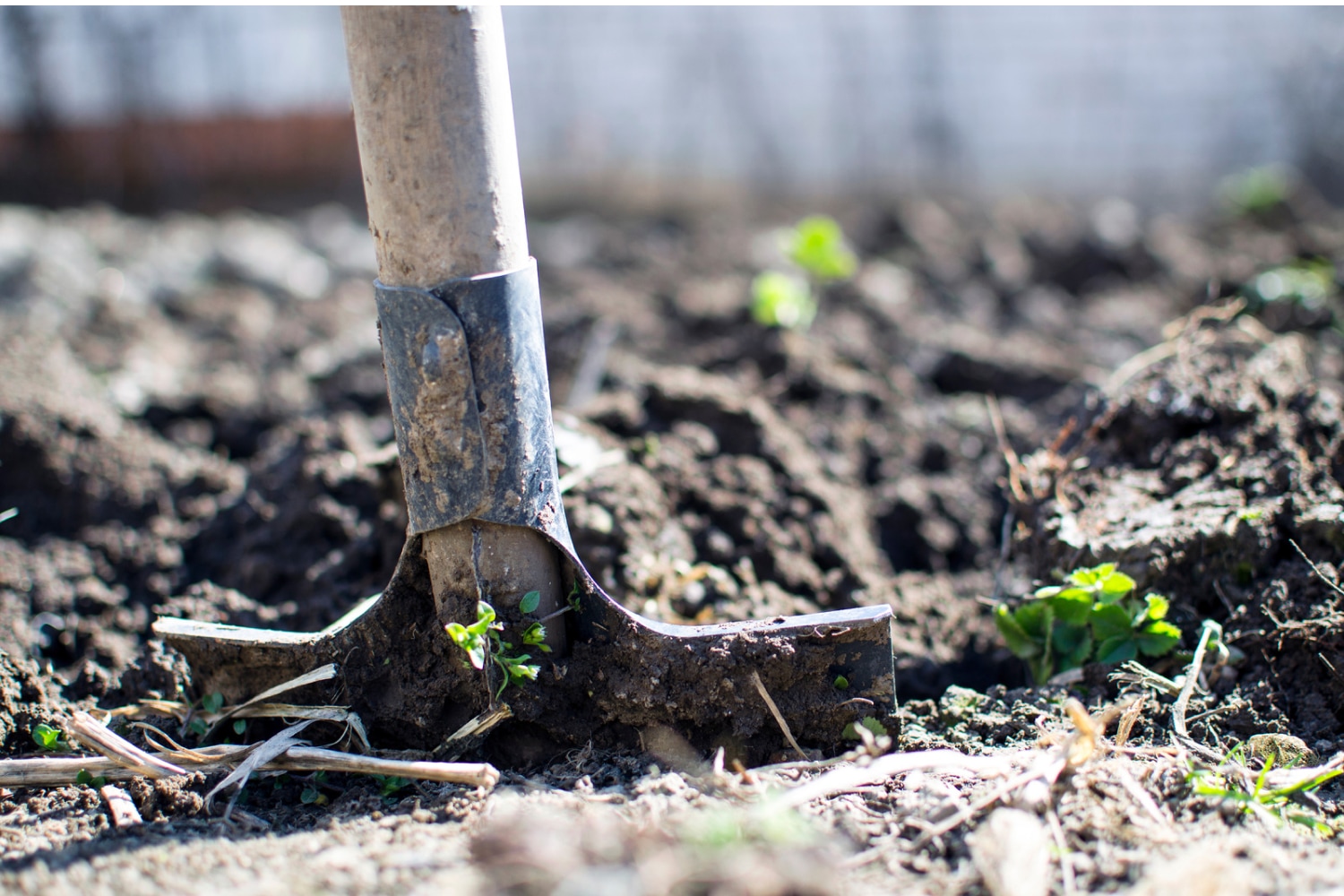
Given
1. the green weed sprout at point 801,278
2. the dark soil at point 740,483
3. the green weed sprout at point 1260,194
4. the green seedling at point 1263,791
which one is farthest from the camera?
the green weed sprout at point 1260,194

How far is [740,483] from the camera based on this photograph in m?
2.60

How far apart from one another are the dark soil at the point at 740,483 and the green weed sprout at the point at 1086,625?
0.24 feet

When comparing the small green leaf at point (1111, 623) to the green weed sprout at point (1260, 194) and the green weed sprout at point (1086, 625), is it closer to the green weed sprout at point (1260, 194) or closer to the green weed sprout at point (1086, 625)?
the green weed sprout at point (1086, 625)

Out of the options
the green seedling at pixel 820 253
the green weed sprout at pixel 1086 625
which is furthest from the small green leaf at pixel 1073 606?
the green seedling at pixel 820 253

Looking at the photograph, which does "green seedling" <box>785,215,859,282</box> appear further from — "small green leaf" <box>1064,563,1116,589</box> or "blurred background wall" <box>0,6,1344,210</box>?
"blurred background wall" <box>0,6,1344,210</box>

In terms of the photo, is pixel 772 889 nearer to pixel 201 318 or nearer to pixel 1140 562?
pixel 1140 562

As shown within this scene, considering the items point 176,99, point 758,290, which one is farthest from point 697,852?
point 176,99

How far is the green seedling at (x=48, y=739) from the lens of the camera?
175 cm

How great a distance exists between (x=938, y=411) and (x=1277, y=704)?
186cm

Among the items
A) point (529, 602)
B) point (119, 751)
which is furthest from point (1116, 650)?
point (119, 751)

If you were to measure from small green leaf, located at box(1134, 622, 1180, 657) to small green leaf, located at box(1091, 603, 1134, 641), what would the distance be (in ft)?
0.08

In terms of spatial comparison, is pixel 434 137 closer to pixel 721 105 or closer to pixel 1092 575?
pixel 1092 575

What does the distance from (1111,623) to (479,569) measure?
1.28m

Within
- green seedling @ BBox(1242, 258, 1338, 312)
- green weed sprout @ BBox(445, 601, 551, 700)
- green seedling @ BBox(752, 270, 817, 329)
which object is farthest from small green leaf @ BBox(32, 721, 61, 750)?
green seedling @ BBox(1242, 258, 1338, 312)
